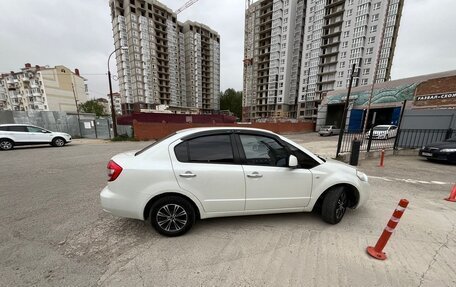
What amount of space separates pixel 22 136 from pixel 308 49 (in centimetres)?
5380

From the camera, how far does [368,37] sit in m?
36.7

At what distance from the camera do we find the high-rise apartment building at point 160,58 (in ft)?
166

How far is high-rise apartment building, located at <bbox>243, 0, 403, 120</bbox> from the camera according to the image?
3684 cm

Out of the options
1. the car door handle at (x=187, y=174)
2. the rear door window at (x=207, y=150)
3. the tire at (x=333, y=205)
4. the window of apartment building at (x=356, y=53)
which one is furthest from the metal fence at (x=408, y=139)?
the window of apartment building at (x=356, y=53)

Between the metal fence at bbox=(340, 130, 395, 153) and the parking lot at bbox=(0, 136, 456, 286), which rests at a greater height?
the metal fence at bbox=(340, 130, 395, 153)

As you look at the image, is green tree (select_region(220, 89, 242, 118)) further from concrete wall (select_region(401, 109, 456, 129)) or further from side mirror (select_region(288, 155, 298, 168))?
side mirror (select_region(288, 155, 298, 168))

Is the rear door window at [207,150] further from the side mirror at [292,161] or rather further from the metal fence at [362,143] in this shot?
the metal fence at [362,143]

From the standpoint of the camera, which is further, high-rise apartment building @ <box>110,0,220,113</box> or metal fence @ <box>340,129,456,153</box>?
high-rise apartment building @ <box>110,0,220,113</box>

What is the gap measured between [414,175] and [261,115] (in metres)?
55.6

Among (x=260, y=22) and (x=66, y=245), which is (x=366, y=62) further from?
(x=66, y=245)

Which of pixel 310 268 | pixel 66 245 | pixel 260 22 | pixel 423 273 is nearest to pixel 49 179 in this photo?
pixel 66 245

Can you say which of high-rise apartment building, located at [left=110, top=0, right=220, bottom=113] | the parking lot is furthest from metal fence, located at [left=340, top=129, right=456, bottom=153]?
high-rise apartment building, located at [left=110, top=0, right=220, bottom=113]

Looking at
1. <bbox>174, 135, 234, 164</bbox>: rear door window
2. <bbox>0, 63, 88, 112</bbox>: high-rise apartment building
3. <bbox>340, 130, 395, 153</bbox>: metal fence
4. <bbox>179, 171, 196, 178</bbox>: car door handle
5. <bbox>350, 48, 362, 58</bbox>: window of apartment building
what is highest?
<bbox>350, 48, 362, 58</bbox>: window of apartment building

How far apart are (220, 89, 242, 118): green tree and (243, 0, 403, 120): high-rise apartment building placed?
10.9m
